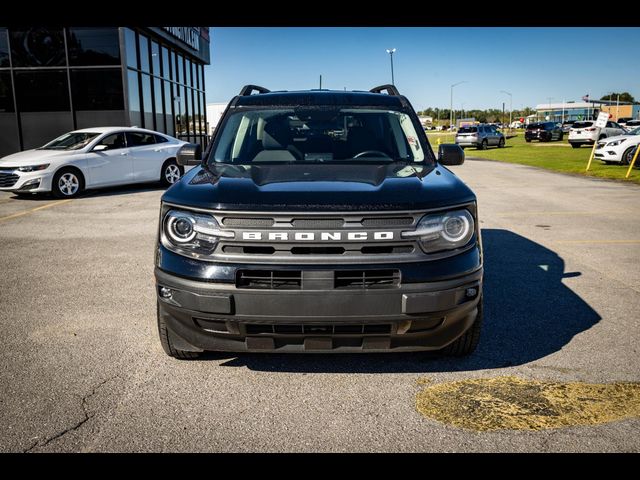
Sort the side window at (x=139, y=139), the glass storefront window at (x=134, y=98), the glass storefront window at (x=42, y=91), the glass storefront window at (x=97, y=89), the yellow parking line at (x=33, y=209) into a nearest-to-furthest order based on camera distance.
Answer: the yellow parking line at (x=33, y=209), the side window at (x=139, y=139), the glass storefront window at (x=42, y=91), the glass storefront window at (x=97, y=89), the glass storefront window at (x=134, y=98)

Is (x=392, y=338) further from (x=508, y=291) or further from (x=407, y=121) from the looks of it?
(x=508, y=291)

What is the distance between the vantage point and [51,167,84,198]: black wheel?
38.1 ft

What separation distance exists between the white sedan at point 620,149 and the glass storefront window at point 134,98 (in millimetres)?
17347

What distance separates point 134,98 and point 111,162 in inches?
389

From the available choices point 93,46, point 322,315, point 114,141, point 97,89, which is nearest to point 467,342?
point 322,315

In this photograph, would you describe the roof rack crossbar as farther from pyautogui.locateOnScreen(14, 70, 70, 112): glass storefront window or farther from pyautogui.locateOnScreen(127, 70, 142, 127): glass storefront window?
pyautogui.locateOnScreen(14, 70, 70, 112): glass storefront window

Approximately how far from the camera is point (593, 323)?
4246 mm

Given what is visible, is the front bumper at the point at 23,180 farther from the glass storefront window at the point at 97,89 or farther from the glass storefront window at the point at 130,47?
the glass storefront window at the point at 130,47

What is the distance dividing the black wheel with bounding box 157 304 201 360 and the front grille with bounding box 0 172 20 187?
31.0 ft

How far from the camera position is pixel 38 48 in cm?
1981

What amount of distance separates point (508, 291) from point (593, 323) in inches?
36.5

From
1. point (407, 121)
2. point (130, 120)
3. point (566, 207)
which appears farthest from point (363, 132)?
point (130, 120)

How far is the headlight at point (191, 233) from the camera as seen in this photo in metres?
2.91

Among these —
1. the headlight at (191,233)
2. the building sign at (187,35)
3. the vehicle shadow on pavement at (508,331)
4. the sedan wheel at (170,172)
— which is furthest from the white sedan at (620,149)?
the headlight at (191,233)
